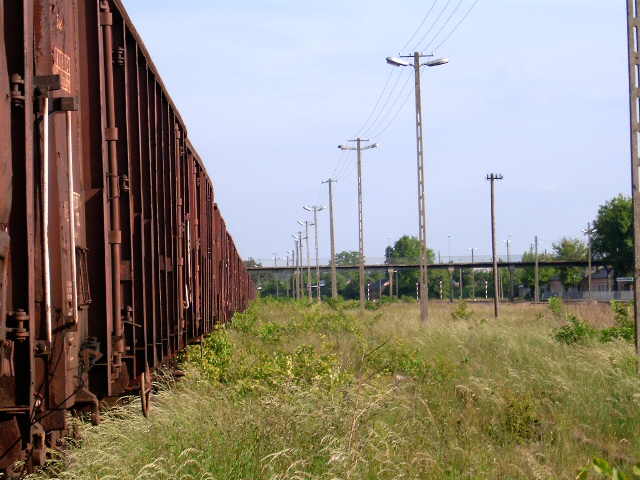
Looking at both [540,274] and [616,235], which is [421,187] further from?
[540,274]

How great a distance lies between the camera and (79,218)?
19.4 feet

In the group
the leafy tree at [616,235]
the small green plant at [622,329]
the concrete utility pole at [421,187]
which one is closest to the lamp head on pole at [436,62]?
the concrete utility pole at [421,187]

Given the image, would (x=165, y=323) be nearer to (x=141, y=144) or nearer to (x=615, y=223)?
(x=141, y=144)

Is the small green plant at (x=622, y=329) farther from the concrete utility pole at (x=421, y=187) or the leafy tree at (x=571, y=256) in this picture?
the leafy tree at (x=571, y=256)

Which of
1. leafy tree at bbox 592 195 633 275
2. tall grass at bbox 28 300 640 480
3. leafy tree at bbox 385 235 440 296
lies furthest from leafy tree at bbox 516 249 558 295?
tall grass at bbox 28 300 640 480

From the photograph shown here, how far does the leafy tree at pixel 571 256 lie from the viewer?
115m

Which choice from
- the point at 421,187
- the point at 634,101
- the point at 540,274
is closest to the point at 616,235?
the point at 540,274

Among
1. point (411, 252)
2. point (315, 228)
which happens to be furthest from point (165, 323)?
point (411, 252)

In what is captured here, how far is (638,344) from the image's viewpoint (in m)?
13.8

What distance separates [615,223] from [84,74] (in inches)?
3540

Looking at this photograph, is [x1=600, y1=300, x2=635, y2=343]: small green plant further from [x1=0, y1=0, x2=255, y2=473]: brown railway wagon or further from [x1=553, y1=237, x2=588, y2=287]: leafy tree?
[x1=553, y1=237, x2=588, y2=287]: leafy tree

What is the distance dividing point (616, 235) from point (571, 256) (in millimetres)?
36638

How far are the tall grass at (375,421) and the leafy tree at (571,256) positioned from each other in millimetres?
99249

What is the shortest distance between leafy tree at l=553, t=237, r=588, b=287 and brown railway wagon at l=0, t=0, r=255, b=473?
358 feet
